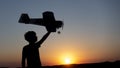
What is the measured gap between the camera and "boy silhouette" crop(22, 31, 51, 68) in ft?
20.6

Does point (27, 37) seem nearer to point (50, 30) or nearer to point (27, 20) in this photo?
point (50, 30)

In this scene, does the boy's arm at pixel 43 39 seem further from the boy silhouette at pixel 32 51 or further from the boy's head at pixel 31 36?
the boy's head at pixel 31 36

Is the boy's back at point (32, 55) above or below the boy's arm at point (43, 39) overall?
below

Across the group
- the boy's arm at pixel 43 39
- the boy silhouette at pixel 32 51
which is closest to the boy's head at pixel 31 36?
the boy silhouette at pixel 32 51

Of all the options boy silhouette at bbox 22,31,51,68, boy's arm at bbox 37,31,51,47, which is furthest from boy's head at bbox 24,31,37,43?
boy's arm at bbox 37,31,51,47

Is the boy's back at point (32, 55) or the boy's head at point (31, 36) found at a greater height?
the boy's head at point (31, 36)

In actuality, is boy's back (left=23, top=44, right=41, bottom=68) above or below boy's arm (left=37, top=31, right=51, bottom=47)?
below

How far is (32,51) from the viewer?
6.36 meters

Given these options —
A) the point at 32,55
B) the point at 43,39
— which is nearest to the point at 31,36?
the point at 43,39

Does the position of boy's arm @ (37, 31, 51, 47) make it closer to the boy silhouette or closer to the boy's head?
the boy silhouette

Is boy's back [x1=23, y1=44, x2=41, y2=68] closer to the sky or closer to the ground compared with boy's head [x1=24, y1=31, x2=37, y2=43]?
closer to the ground

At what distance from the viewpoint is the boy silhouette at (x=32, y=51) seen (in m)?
6.29

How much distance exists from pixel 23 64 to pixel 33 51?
0.42 meters

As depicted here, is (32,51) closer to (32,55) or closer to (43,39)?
(32,55)
